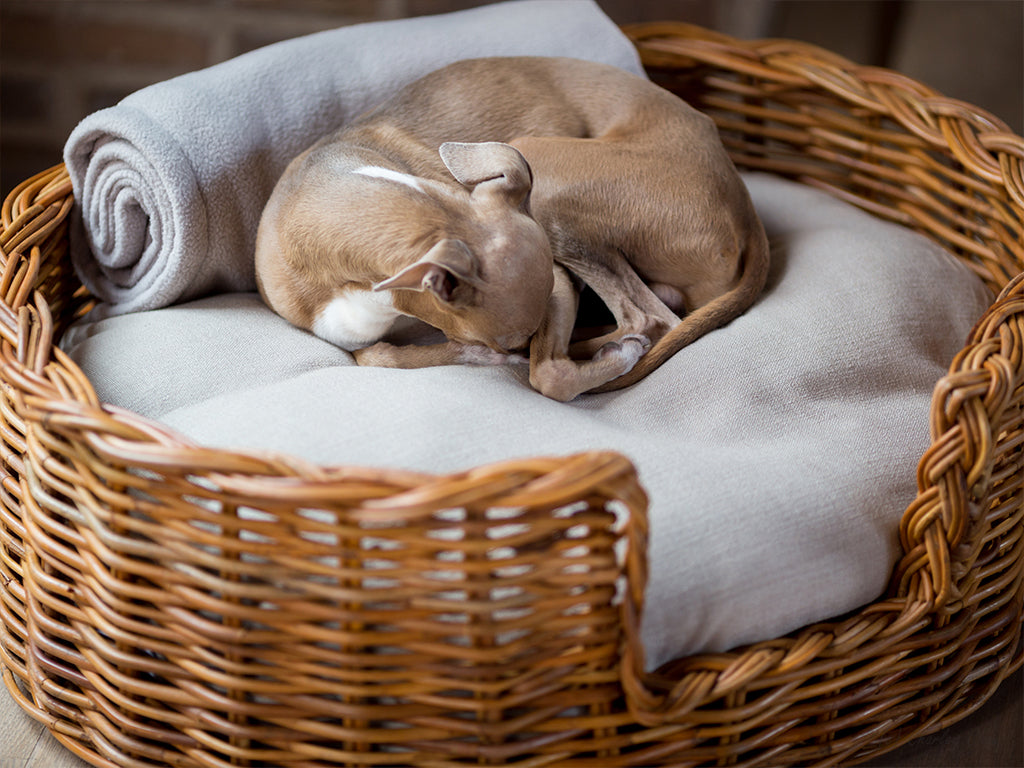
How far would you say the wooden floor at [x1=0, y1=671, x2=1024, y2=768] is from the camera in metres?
1.69

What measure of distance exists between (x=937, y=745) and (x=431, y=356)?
1.14 meters

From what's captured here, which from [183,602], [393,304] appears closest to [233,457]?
[183,602]

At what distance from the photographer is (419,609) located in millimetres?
1353

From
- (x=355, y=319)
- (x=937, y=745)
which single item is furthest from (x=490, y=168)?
(x=937, y=745)

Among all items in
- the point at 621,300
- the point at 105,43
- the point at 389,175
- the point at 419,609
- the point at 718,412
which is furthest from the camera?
the point at 105,43

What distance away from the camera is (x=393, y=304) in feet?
6.64

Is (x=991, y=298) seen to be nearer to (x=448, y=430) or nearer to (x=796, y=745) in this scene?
(x=796, y=745)

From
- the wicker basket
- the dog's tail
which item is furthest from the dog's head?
the wicker basket

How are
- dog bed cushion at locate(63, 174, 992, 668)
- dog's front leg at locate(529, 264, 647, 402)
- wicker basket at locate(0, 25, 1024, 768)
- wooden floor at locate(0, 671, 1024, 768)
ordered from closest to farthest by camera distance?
wicker basket at locate(0, 25, 1024, 768), dog bed cushion at locate(63, 174, 992, 668), wooden floor at locate(0, 671, 1024, 768), dog's front leg at locate(529, 264, 647, 402)

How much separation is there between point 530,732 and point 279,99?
152 cm

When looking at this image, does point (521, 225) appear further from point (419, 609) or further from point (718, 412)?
point (419, 609)

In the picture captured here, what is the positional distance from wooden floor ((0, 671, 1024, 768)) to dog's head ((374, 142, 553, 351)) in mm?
937

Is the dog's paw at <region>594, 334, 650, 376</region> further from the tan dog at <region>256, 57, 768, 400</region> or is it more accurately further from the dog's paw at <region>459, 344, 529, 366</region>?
the dog's paw at <region>459, 344, 529, 366</region>

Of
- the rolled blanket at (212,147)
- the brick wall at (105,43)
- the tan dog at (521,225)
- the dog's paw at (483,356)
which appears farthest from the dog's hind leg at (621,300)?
the brick wall at (105,43)
